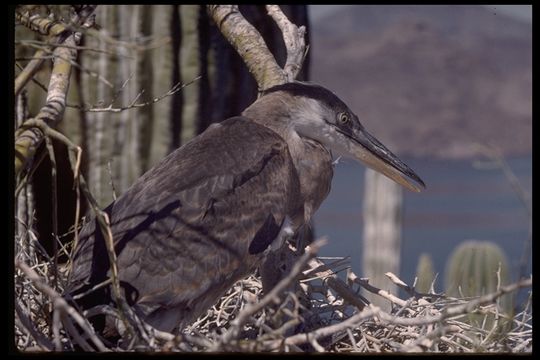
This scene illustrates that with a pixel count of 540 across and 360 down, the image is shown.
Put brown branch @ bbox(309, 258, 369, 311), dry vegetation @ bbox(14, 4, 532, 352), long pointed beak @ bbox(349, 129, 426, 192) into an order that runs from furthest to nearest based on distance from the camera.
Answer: long pointed beak @ bbox(349, 129, 426, 192) → brown branch @ bbox(309, 258, 369, 311) → dry vegetation @ bbox(14, 4, 532, 352)

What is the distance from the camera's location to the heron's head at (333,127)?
3.40 metres

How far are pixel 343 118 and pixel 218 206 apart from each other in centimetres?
72

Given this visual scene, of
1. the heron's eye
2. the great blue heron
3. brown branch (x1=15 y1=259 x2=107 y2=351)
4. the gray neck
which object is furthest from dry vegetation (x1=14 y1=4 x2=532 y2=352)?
the heron's eye

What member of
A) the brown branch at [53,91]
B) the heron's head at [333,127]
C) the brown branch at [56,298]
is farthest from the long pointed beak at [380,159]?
the brown branch at [56,298]

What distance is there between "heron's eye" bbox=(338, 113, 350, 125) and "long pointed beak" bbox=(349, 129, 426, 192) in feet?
0.18

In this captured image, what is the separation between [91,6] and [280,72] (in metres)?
0.92

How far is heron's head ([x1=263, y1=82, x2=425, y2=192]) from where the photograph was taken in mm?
3396

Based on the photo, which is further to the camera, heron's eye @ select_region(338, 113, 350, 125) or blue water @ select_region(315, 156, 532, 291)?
blue water @ select_region(315, 156, 532, 291)

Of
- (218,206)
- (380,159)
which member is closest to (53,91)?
(218,206)

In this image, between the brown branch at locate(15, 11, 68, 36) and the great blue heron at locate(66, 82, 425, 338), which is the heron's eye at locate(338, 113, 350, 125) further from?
the brown branch at locate(15, 11, 68, 36)

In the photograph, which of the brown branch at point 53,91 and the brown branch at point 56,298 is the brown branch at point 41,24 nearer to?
the brown branch at point 53,91

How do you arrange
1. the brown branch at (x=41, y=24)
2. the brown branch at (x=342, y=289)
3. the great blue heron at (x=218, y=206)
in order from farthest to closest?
the brown branch at (x=342, y=289), the great blue heron at (x=218, y=206), the brown branch at (x=41, y=24)
